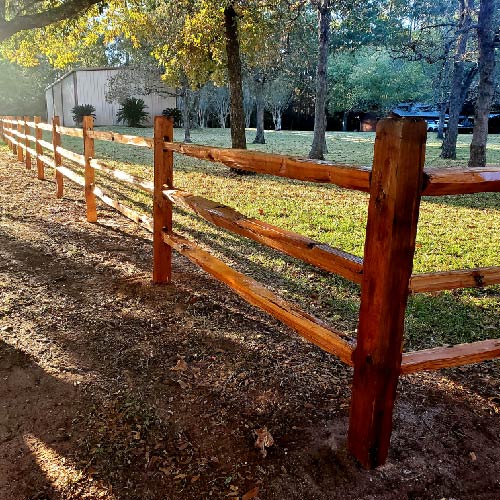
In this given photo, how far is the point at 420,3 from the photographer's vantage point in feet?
116

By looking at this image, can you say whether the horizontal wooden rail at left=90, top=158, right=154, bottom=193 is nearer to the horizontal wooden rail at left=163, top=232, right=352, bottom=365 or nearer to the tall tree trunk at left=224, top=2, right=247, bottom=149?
the horizontal wooden rail at left=163, top=232, right=352, bottom=365

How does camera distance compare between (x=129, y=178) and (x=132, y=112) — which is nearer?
(x=129, y=178)

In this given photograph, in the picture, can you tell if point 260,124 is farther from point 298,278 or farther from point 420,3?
point 298,278

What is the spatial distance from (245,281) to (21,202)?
22.9 ft

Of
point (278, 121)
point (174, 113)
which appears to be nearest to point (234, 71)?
point (174, 113)

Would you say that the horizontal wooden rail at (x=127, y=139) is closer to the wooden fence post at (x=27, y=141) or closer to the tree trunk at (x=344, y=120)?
the wooden fence post at (x=27, y=141)

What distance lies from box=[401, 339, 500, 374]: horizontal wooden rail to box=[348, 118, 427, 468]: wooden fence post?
12 cm

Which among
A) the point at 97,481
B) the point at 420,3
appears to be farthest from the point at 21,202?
the point at 420,3

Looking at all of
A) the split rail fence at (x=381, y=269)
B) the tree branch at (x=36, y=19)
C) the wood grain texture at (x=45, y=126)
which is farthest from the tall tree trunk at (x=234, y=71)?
the split rail fence at (x=381, y=269)

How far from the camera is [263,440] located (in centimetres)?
259

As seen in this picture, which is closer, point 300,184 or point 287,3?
point 300,184

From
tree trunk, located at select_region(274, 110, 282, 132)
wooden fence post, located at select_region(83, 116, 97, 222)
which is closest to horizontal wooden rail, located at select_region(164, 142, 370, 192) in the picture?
wooden fence post, located at select_region(83, 116, 97, 222)

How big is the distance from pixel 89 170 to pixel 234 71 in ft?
22.4

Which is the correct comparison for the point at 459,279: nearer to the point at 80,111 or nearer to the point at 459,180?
the point at 459,180
